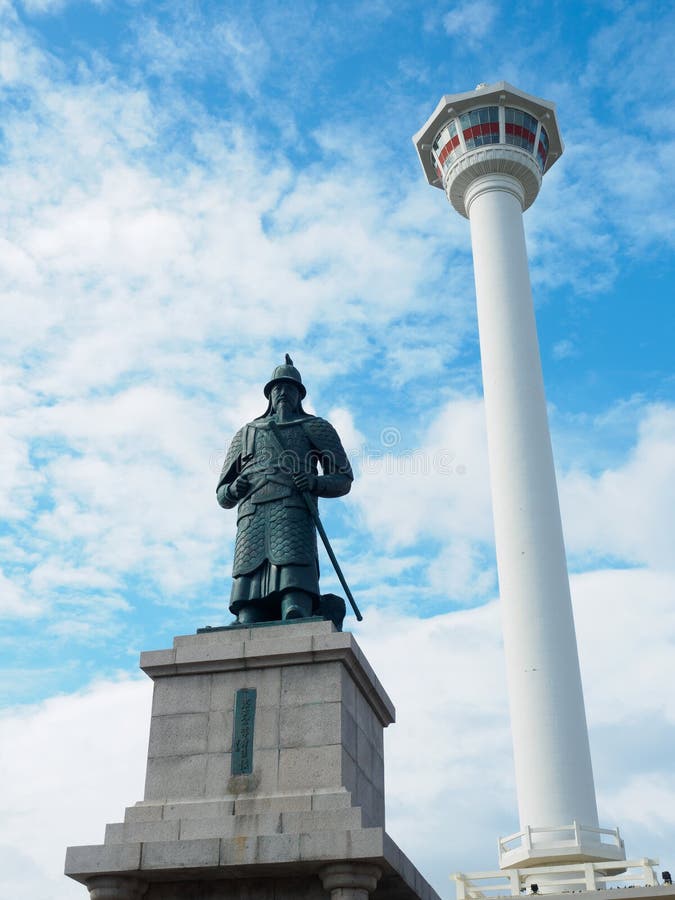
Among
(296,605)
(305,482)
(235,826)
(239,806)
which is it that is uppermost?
(305,482)

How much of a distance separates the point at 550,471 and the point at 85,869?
913 inches

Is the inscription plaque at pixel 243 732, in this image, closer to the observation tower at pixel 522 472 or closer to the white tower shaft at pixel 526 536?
the observation tower at pixel 522 472

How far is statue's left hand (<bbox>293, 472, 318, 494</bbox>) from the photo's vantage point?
14141 millimetres

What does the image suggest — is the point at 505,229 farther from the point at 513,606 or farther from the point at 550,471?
the point at 513,606

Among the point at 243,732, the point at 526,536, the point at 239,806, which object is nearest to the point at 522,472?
the point at 526,536

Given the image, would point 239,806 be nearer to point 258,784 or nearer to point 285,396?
point 258,784

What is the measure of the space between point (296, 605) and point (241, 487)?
7.10 feet

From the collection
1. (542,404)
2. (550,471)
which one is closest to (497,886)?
(550,471)

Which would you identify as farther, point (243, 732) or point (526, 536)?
point (526, 536)

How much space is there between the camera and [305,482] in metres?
14.1

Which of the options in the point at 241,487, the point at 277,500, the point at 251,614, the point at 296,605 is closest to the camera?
the point at 296,605

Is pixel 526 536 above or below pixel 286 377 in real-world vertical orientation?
above

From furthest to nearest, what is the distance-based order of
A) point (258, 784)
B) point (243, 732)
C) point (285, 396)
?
point (285, 396), point (243, 732), point (258, 784)

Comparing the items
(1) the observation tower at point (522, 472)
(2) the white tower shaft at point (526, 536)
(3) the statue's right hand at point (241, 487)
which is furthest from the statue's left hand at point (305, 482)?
(2) the white tower shaft at point (526, 536)
